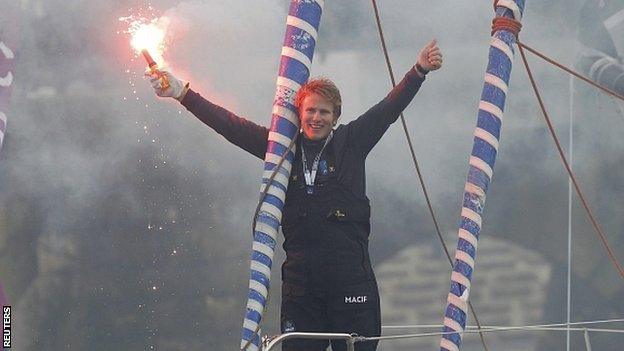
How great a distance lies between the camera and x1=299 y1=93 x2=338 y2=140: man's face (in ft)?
12.8

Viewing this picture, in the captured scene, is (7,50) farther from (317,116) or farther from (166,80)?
(317,116)

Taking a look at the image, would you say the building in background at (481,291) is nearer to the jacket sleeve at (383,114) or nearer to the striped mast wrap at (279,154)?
the striped mast wrap at (279,154)

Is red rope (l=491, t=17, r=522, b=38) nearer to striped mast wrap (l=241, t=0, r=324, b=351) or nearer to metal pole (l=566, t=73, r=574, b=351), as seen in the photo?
striped mast wrap (l=241, t=0, r=324, b=351)

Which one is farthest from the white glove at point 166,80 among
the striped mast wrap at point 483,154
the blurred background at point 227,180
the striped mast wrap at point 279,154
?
the blurred background at point 227,180

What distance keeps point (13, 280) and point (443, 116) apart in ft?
8.37

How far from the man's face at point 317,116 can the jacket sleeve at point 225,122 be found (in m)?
0.22

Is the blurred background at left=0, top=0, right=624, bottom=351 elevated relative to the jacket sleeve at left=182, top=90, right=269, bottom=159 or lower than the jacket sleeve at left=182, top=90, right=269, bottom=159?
elevated

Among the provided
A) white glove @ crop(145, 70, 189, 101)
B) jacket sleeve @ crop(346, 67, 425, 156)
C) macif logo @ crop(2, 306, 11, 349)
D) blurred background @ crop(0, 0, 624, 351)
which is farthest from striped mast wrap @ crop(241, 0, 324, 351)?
macif logo @ crop(2, 306, 11, 349)

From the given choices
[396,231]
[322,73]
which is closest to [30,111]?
[322,73]

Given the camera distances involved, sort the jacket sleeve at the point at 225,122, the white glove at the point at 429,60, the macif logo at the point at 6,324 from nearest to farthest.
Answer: the white glove at the point at 429,60 < the jacket sleeve at the point at 225,122 < the macif logo at the point at 6,324

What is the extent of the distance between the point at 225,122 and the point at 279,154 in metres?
0.22

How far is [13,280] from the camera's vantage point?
666cm

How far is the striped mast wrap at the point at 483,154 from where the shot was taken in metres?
4.09

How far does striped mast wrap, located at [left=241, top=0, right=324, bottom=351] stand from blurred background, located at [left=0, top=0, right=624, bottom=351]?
259cm
